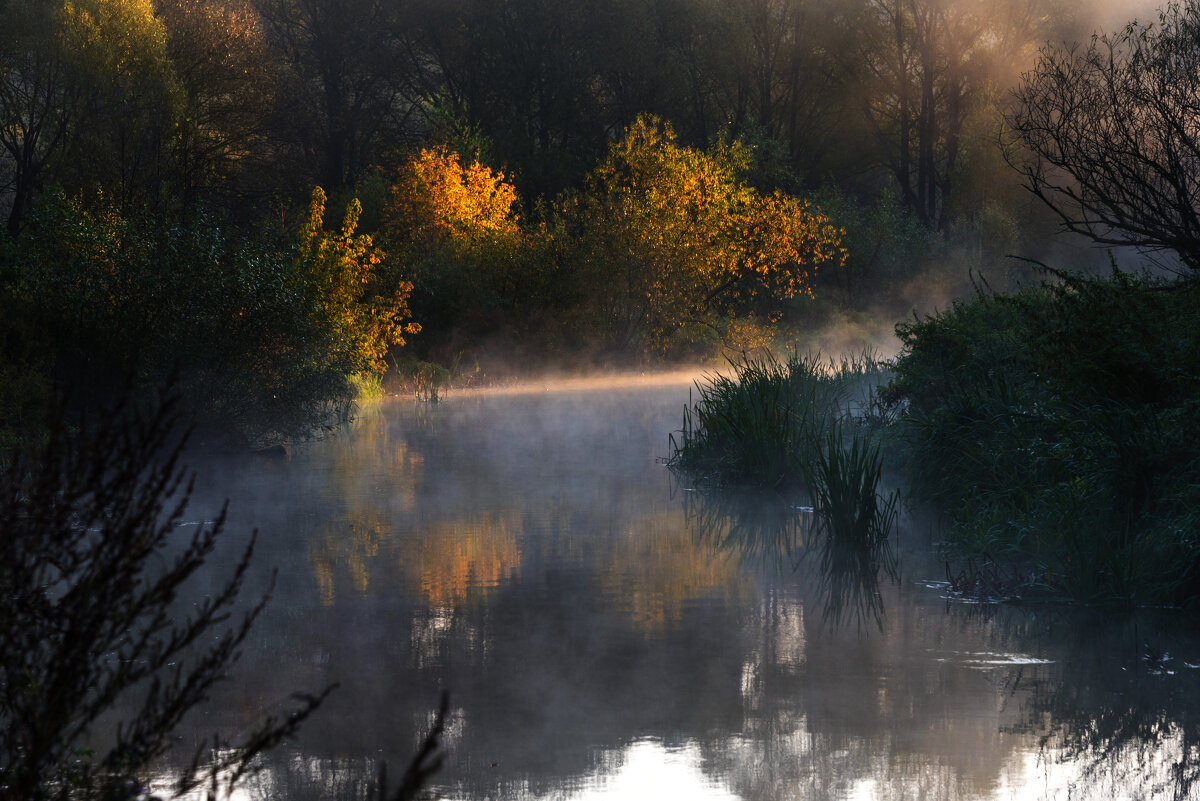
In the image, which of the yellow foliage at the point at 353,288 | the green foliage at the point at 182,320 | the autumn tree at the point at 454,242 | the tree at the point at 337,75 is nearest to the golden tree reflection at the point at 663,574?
the green foliage at the point at 182,320

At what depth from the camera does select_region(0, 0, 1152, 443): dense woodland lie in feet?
59.7

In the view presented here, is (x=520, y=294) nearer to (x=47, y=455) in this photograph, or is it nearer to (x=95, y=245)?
(x=95, y=245)

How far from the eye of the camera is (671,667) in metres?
7.68

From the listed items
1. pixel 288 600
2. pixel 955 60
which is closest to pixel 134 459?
pixel 288 600

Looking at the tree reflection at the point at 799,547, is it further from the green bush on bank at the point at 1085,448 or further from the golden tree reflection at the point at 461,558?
the golden tree reflection at the point at 461,558

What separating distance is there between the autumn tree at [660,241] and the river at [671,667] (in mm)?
20993

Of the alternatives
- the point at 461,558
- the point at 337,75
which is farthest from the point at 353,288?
the point at 337,75

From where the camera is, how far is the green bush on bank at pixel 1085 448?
9258 mm

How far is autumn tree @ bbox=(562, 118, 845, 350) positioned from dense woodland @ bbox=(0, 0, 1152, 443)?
8 centimetres

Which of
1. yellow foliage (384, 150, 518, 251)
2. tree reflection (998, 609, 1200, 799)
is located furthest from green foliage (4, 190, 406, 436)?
yellow foliage (384, 150, 518, 251)

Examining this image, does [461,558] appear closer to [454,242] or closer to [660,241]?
[660,241]

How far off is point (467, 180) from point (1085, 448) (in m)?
30.0

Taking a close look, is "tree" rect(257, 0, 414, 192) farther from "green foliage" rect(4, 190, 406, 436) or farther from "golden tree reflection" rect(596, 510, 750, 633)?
"golden tree reflection" rect(596, 510, 750, 633)

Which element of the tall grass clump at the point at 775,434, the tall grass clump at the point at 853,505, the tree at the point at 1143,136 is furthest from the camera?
the tall grass clump at the point at 775,434
